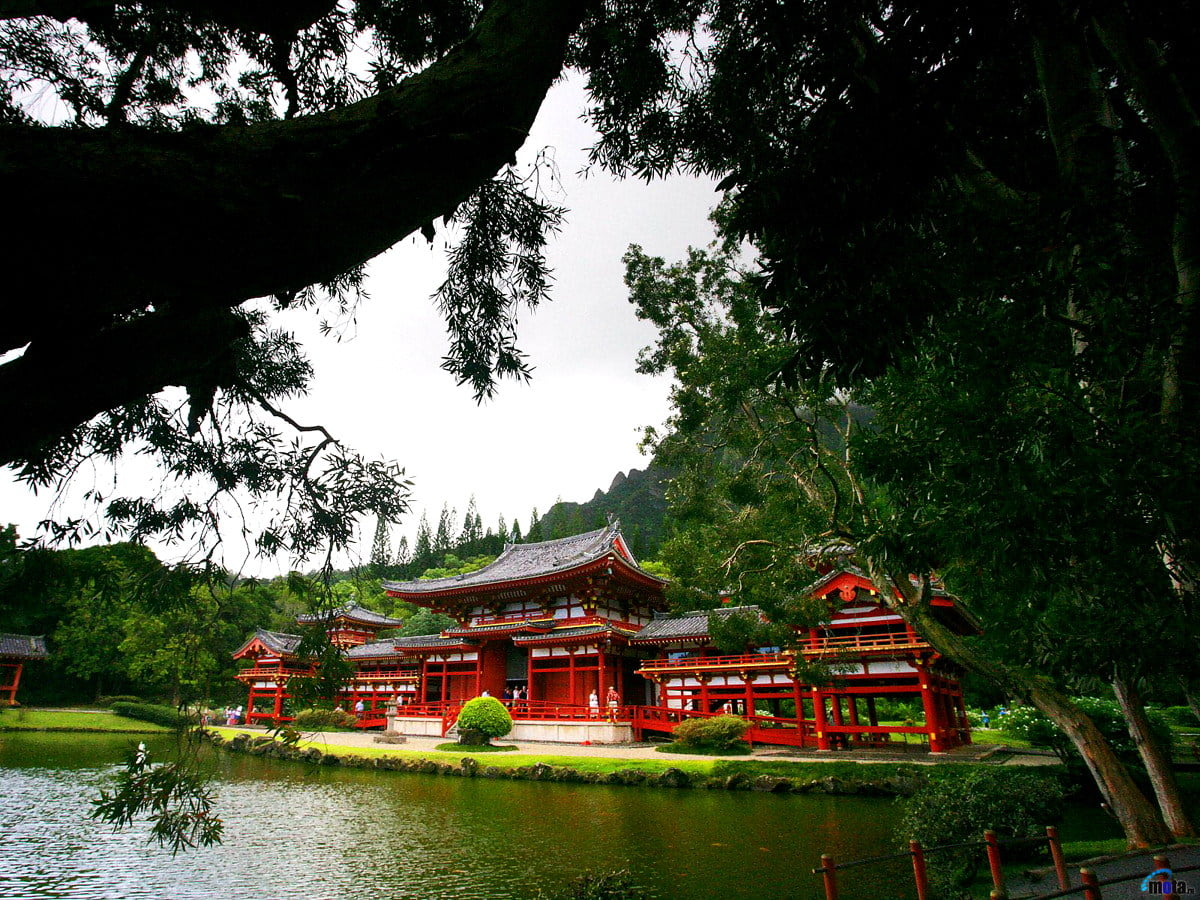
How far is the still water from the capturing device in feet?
20.2

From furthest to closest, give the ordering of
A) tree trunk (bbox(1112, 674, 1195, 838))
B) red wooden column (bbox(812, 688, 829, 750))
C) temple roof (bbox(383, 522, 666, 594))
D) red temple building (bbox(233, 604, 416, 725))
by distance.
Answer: red temple building (bbox(233, 604, 416, 725)) < temple roof (bbox(383, 522, 666, 594)) < red wooden column (bbox(812, 688, 829, 750)) < tree trunk (bbox(1112, 674, 1195, 838))

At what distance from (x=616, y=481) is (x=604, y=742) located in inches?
3087

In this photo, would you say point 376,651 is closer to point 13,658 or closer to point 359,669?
point 359,669

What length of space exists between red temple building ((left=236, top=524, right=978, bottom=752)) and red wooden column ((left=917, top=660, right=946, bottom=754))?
3cm

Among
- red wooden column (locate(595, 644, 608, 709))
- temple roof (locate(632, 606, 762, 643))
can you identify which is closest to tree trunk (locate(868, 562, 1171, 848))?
temple roof (locate(632, 606, 762, 643))

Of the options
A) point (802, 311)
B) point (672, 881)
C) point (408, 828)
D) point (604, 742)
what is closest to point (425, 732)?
point (604, 742)

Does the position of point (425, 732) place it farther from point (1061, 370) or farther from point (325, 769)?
point (1061, 370)

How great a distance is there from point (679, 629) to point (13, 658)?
31.8m

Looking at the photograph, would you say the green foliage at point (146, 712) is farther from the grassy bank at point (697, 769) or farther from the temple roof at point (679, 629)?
the temple roof at point (679, 629)

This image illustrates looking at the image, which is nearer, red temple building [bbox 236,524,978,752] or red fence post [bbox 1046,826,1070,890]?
red fence post [bbox 1046,826,1070,890]

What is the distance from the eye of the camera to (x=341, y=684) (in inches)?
167

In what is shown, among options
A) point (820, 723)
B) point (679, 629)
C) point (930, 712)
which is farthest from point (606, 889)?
point (679, 629)

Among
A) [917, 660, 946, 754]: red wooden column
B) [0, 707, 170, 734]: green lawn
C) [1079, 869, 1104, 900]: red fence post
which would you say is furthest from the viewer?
[0, 707, 170, 734]: green lawn

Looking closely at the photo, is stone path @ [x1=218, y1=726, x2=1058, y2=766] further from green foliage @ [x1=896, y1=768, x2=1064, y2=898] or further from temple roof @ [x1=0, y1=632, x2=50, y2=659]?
temple roof @ [x1=0, y1=632, x2=50, y2=659]
